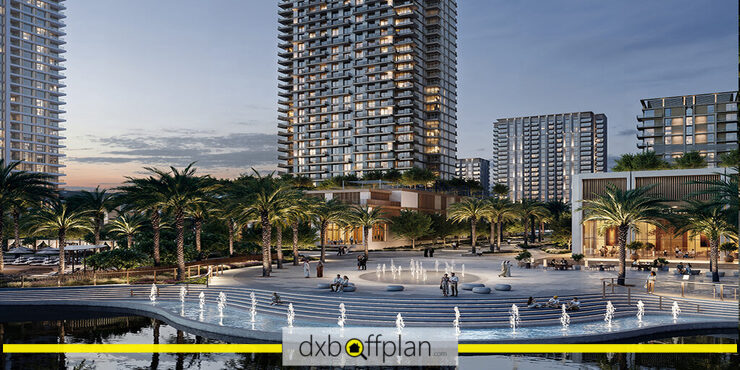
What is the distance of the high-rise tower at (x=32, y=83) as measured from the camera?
138125 mm

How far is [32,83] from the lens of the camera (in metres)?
145

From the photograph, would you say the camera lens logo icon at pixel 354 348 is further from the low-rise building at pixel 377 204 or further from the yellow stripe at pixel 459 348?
the low-rise building at pixel 377 204

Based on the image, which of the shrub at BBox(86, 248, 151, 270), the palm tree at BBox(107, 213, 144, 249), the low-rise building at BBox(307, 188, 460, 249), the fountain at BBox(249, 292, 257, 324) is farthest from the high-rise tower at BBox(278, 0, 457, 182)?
the fountain at BBox(249, 292, 257, 324)

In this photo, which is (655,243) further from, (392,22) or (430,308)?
(392,22)

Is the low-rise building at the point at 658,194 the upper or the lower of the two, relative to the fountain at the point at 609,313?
upper

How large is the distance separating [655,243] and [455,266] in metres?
20.8

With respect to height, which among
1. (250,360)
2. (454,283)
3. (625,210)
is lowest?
(250,360)

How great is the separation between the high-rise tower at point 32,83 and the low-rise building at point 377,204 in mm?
97561

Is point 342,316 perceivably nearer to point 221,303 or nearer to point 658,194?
point 221,303

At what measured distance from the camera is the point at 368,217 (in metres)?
57.5

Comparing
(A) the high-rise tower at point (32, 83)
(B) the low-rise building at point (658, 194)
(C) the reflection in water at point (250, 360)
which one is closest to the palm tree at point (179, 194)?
(C) the reflection in water at point (250, 360)

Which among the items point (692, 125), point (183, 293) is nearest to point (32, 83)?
point (183, 293)

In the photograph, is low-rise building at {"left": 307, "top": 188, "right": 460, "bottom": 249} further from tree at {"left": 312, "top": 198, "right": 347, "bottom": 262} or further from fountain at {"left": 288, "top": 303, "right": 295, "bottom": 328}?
fountain at {"left": 288, "top": 303, "right": 295, "bottom": 328}

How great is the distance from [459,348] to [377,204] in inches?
2493
